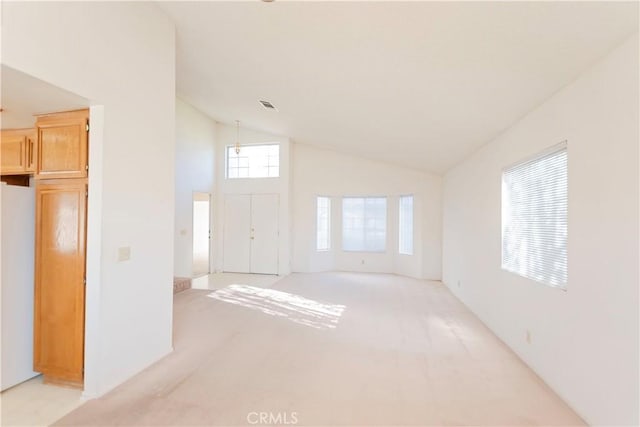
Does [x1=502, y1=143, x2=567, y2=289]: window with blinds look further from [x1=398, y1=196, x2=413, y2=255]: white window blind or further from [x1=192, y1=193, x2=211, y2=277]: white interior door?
[x1=192, y1=193, x2=211, y2=277]: white interior door

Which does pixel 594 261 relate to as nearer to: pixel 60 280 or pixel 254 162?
pixel 60 280

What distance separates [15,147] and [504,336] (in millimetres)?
5022

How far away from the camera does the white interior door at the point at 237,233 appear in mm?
7484

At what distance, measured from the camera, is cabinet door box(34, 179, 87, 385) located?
2.40m

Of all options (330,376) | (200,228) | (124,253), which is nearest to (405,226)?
(330,376)

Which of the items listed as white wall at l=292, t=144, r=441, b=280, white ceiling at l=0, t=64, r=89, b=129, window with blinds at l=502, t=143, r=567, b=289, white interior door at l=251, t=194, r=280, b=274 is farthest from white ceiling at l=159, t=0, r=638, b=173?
white interior door at l=251, t=194, r=280, b=274

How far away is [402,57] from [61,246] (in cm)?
312

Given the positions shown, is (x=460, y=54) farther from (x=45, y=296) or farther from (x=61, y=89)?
(x=45, y=296)

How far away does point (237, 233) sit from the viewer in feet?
24.8

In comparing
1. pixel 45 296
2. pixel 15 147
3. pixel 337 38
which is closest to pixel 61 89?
pixel 15 147

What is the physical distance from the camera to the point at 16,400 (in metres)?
2.28

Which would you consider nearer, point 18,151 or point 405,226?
point 18,151

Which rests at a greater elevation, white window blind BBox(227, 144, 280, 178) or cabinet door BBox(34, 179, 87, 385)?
white window blind BBox(227, 144, 280, 178)

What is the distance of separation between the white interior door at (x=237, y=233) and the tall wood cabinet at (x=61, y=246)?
4.98m
